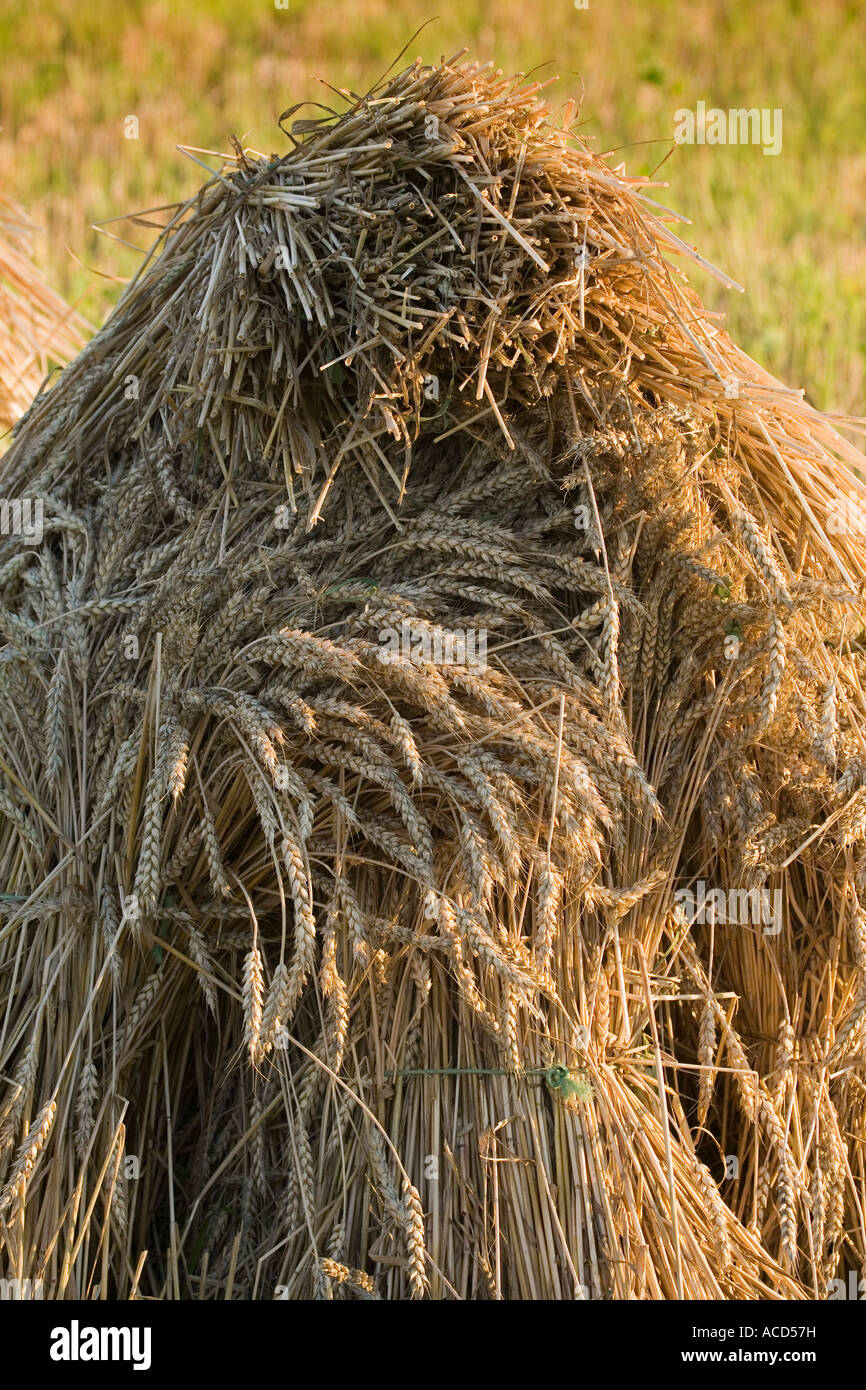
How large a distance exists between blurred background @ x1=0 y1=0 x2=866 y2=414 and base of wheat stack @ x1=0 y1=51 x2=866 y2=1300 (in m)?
2.38

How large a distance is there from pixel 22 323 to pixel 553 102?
4.89 meters

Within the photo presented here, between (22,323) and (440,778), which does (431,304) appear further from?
(22,323)

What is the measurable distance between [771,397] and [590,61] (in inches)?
229

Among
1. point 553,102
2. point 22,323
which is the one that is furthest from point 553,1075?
point 553,102

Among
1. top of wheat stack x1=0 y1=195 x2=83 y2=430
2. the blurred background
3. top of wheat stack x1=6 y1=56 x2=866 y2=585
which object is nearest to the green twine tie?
top of wheat stack x1=6 y1=56 x2=866 y2=585

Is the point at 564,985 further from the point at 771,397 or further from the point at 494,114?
the point at 494,114

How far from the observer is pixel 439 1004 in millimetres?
1740

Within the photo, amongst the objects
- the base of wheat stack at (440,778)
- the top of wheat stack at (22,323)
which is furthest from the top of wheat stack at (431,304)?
the top of wheat stack at (22,323)

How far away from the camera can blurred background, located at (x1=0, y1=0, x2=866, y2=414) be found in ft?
15.3

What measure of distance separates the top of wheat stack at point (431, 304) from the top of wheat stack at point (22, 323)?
110 cm

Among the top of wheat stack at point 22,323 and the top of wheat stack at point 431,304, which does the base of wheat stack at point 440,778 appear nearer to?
the top of wheat stack at point 431,304

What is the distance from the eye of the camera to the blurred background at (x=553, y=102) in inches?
184

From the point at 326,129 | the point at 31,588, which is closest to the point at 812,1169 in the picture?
the point at 31,588

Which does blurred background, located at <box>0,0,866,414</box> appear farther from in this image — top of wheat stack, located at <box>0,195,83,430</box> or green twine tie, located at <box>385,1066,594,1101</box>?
green twine tie, located at <box>385,1066,594,1101</box>
